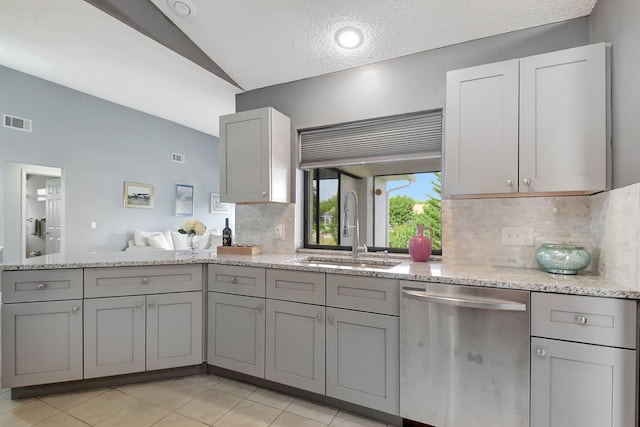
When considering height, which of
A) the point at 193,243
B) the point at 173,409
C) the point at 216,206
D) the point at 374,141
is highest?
the point at 374,141

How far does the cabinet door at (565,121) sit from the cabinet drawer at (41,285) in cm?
295

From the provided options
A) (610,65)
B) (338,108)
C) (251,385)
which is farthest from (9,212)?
(610,65)

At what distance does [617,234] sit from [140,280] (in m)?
2.89

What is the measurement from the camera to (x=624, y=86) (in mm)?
1467

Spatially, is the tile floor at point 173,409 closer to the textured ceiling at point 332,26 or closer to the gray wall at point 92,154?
the textured ceiling at point 332,26

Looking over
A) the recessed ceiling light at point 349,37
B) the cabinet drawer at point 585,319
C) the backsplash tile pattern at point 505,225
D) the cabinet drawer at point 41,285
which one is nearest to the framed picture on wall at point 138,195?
the cabinet drawer at point 41,285

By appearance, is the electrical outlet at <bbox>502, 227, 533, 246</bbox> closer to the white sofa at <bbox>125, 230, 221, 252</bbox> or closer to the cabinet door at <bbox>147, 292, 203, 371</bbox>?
the cabinet door at <bbox>147, 292, 203, 371</bbox>

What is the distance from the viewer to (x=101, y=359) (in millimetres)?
2139

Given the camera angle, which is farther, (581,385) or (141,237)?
(141,237)

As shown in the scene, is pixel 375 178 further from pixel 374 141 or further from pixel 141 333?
pixel 141 333

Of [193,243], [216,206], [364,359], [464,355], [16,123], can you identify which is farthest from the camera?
[216,206]

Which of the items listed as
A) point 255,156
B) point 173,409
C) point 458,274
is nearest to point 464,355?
point 458,274

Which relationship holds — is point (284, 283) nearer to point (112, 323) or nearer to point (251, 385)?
point (251, 385)

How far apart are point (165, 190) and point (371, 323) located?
5300 millimetres
